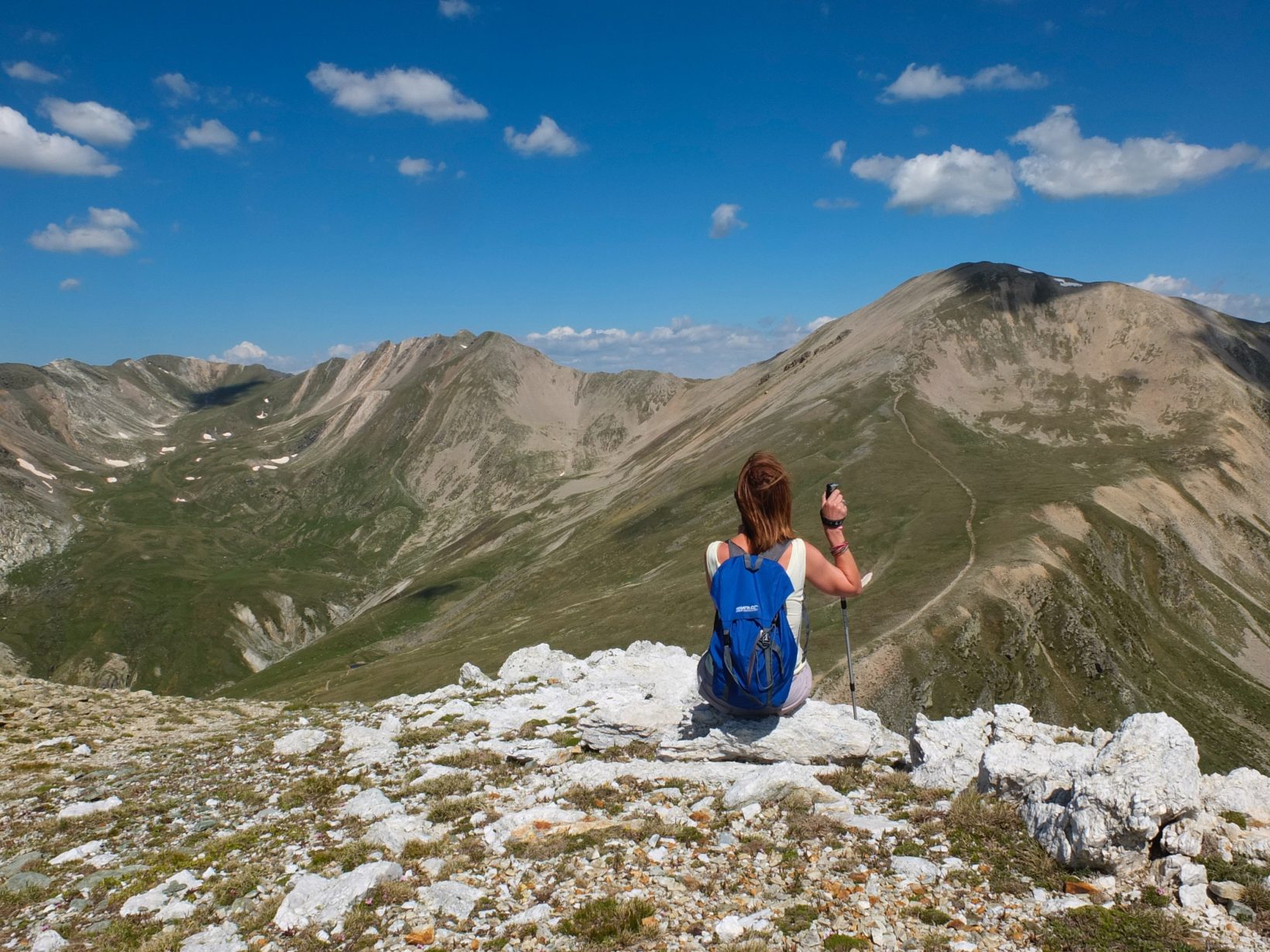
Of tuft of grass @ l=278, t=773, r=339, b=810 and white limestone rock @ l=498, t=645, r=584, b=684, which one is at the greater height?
tuft of grass @ l=278, t=773, r=339, b=810

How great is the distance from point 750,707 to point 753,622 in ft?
10.1

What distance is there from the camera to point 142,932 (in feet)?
34.9

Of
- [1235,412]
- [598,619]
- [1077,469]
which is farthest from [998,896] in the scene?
[1235,412]

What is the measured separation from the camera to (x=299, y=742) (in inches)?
821

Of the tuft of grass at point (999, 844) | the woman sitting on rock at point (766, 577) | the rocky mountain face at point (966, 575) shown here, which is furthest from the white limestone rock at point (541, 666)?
the rocky mountain face at point (966, 575)

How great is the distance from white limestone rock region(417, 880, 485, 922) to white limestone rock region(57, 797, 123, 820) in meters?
11.0

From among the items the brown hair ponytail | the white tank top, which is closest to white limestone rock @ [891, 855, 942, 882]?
the white tank top

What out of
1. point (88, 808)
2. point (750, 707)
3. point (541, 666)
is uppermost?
point (750, 707)

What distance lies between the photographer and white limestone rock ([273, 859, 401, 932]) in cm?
1055

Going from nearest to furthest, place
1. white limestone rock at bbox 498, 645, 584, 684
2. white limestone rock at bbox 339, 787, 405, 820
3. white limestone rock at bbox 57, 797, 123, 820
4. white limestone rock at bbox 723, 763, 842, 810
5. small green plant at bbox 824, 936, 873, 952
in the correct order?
small green plant at bbox 824, 936, 873, 952, white limestone rock at bbox 723, 763, 842, 810, white limestone rock at bbox 339, 787, 405, 820, white limestone rock at bbox 57, 797, 123, 820, white limestone rock at bbox 498, 645, 584, 684

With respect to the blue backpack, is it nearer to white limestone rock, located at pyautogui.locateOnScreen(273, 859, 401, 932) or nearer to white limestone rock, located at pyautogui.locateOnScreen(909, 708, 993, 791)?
white limestone rock, located at pyautogui.locateOnScreen(909, 708, 993, 791)

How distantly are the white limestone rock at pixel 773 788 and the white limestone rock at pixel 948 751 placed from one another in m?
2.19

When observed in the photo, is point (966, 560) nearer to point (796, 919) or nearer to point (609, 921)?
point (796, 919)

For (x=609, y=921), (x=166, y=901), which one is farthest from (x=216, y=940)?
(x=609, y=921)
